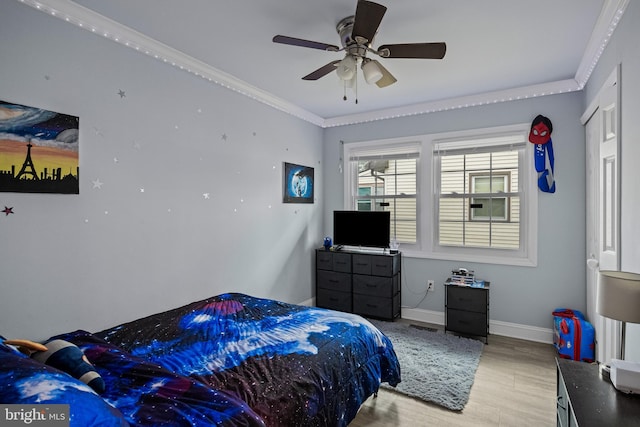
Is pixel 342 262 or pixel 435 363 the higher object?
pixel 342 262

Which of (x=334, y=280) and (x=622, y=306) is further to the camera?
(x=334, y=280)

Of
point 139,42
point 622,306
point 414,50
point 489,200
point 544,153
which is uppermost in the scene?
point 139,42

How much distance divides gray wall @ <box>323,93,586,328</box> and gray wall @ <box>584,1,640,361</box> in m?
1.34

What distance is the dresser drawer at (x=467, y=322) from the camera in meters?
3.56

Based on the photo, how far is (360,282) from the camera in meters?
4.22

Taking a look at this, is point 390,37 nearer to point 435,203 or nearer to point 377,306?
point 435,203

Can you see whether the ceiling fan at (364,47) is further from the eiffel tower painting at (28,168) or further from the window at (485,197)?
the window at (485,197)

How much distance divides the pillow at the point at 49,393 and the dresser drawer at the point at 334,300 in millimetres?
3429

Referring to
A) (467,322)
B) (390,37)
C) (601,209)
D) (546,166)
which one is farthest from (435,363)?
(390,37)

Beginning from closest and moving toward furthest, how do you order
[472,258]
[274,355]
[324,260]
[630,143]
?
[274,355] < [630,143] < [472,258] < [324,260]

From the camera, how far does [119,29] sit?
2393 mm

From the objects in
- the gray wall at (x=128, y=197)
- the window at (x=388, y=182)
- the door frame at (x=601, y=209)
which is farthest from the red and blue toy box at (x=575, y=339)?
the gray wall at (x=128, y=197)

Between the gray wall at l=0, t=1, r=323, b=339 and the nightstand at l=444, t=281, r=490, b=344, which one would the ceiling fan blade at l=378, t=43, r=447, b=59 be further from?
the nightstand at l=444, t=281, r=490, b=344

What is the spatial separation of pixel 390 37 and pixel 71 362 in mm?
2764
